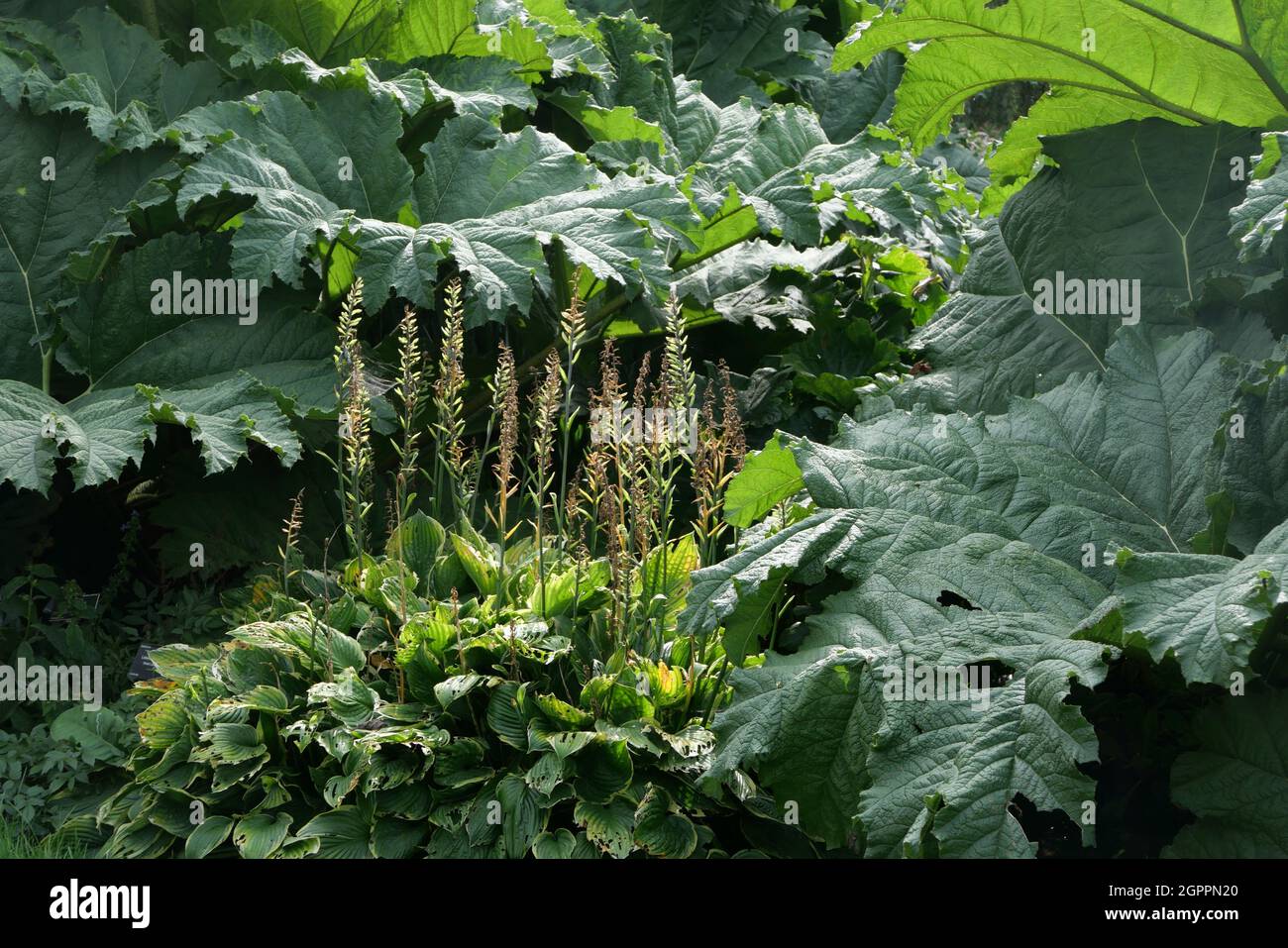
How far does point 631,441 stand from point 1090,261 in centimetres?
136

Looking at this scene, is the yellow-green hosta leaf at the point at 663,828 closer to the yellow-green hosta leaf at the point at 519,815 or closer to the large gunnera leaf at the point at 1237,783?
the yellow-green hosta leaf at the point at 519,815

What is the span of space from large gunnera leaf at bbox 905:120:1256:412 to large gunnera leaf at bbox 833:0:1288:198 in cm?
9

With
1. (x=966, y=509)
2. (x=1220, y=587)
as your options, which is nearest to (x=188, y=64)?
(x=966, y=509)

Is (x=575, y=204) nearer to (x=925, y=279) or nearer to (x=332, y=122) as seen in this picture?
(x=332, y=122)

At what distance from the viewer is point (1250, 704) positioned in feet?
8.29

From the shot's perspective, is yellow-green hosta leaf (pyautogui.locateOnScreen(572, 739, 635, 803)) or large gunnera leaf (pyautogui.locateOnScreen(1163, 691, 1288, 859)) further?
yellow-green hosta leaf (pyautogui.locateOnScreen(572, 739, 635, 803))

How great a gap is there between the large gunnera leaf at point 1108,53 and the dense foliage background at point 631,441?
0.01m

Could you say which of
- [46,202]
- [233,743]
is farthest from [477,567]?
[46,202]

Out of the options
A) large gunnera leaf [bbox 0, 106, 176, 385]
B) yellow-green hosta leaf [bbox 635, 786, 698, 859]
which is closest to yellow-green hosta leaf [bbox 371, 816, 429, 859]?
yellow-green hosta leaf [bbox 635, 786, 698, 859]

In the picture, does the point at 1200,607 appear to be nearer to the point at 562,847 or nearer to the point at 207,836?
the point at 562,847

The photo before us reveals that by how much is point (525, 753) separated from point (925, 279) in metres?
2.88

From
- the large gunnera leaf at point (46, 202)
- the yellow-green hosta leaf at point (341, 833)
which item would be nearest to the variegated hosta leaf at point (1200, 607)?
the yellow-green hosta leaf at point (341, 833)

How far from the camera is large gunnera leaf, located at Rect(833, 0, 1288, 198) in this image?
3484 mm

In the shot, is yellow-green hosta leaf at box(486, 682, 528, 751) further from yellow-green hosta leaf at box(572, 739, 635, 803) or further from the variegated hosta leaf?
the variegated hosta leaf
